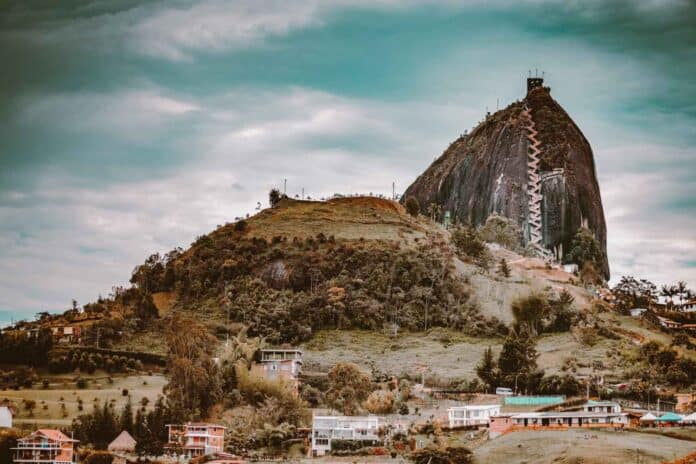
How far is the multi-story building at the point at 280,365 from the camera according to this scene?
89.4 m

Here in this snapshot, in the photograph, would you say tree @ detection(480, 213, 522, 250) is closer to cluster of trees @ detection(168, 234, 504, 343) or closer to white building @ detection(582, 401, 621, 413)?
cluster of trees @ detection(168, 234, 504, 343)

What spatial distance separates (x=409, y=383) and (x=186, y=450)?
19.0 metres

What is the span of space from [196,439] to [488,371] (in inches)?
895

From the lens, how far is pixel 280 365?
91625mm

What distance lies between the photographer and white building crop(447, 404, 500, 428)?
80.2 metres

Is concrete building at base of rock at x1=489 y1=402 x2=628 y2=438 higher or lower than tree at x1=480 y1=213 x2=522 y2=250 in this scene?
lower

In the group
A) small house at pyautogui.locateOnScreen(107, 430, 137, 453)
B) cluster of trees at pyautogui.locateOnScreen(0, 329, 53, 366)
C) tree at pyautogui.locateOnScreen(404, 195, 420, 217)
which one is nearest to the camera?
small house at pyautogui.locateOnScreen(107, 430, 137, 453)

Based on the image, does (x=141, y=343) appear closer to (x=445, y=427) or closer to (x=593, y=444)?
(x=445, y=427)

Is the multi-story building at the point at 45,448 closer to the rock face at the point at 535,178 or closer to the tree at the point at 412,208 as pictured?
the tree at the point at 412,208

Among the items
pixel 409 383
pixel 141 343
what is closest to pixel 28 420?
pixel 141 343

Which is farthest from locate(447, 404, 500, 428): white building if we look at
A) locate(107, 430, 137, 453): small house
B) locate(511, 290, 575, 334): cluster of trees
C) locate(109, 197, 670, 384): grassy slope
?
locate(511, 290, 575, 334): cluster of trees

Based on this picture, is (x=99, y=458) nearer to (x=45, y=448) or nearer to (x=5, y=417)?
(x=45, y=448)

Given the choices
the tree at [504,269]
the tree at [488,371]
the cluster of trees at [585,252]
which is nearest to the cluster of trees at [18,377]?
the tree at [488,371]

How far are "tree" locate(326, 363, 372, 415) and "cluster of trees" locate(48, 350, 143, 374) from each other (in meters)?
15.4
